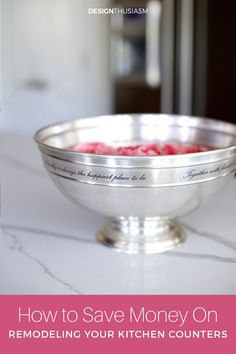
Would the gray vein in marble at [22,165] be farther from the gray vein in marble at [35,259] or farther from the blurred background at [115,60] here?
the blurred background at [115,60]

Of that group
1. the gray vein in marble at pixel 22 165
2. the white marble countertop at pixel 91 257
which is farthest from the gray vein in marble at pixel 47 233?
the gray vein in marble at pixel 22 165

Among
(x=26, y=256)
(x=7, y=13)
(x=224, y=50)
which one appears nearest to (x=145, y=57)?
(x=224, y=50)

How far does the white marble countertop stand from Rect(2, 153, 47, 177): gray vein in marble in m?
0.17

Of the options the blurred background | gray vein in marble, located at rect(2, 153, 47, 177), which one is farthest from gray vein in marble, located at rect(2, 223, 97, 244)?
the blurred background

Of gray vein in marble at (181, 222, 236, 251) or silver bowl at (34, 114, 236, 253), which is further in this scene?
gray vein in marble at (181, 222, 236, 251)

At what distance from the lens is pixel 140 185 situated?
68cm

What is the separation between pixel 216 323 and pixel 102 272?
186 millimetres

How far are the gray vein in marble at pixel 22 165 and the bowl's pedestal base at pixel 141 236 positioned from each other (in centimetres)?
44

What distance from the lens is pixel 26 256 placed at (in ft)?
2.60

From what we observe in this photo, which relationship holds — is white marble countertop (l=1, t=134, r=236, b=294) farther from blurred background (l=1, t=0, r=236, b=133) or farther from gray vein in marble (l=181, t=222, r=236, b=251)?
blurred background (l=1, t=0, r=236, b=133)

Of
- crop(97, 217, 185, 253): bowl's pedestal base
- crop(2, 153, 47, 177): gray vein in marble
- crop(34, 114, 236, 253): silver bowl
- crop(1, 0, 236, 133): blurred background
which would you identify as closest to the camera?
crop(34, 114, 236, 253): silver bowl

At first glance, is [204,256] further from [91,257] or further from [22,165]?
[22,165]

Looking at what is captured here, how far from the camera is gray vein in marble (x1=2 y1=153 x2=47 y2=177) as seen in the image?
122 cm

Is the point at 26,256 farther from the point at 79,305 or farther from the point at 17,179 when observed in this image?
the point at 17,179
